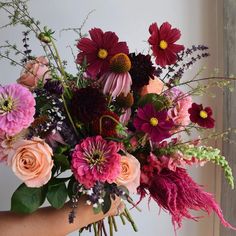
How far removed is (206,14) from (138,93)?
2.16 ft

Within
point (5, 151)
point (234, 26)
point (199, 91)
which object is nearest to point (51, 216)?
point (5, 151)

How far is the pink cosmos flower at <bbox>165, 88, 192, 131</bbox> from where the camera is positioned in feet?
2.78

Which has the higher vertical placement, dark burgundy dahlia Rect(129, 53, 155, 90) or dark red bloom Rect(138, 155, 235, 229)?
dark burgundy dahlia Rect(129, 53, 155, 90)

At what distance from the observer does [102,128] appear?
0.76 meters

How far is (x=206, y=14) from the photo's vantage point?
1.36 m

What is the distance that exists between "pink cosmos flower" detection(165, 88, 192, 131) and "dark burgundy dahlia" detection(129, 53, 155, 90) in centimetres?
6

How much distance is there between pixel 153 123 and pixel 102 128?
0.33 ft

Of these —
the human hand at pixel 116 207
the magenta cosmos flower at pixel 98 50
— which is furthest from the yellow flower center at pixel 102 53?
the human hand at pixel 116 207

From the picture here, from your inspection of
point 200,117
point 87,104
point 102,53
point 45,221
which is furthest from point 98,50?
point 45,221

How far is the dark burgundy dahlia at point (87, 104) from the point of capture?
28.5 inches

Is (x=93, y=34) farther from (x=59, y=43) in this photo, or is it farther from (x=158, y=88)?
(x=59, y=43)

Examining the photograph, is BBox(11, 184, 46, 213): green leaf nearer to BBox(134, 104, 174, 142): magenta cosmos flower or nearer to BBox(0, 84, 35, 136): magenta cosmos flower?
BBox(0, 84, 35, 136): magenta cosmos flower

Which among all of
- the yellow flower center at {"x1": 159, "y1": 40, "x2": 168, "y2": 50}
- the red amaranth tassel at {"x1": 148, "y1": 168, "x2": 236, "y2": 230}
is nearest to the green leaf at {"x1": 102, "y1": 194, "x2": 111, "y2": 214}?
the red amaranth tassel at {"x1": 148, "y1": 168, "x2": 236, "y2": 230}

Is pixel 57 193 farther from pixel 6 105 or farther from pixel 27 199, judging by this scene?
pixel 6 105
